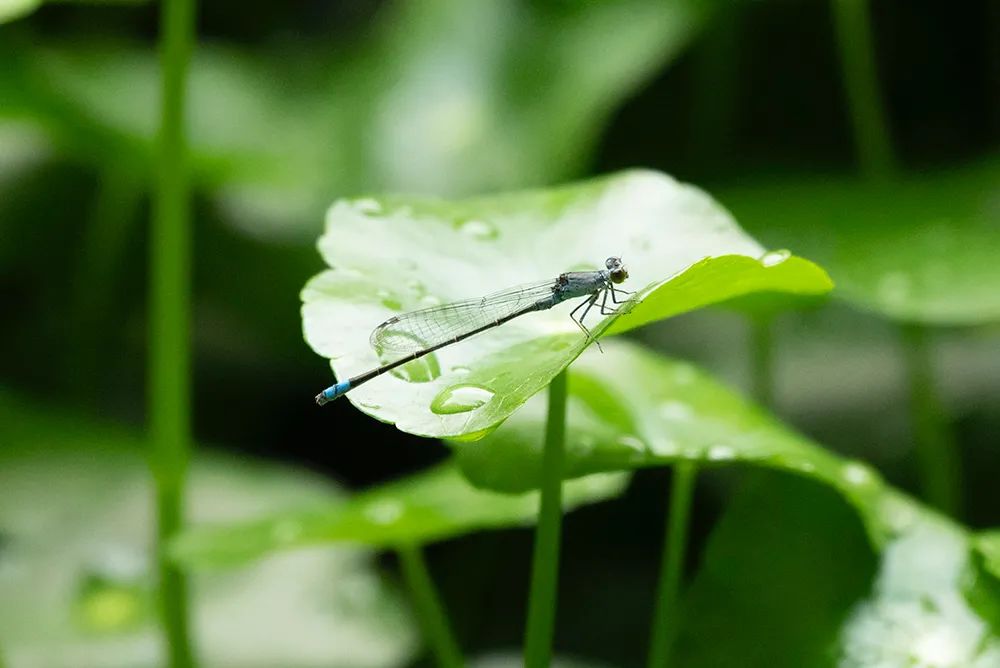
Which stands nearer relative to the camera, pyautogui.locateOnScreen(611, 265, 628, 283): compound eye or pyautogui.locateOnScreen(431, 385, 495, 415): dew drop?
pyautogui.locateOnScreen(431, 385, 495, 415): dew drop

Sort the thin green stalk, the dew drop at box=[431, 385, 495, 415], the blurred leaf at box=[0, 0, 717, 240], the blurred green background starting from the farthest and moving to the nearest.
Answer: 1. the blurred leaf at box=[0, 0, 717, 240]
2. the blurred green background
3. the thin green stalk
4. the dew drop at box=[431, 385, 495, 415]

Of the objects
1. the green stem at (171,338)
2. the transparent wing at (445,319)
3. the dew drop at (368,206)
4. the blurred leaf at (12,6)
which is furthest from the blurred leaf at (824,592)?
the blurred leaf at (12,6)

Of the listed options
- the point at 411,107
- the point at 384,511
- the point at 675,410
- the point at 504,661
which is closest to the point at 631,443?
the point at 675,410

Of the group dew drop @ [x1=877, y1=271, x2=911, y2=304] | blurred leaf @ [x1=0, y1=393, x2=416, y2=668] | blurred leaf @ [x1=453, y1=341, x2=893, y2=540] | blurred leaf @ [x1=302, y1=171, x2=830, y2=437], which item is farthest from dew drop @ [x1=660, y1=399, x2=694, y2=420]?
blurred leaf @ [x1=0, y1=393, x2=416, y2=668]

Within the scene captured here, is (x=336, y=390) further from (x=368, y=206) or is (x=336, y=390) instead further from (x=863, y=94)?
(x=863, y=94)

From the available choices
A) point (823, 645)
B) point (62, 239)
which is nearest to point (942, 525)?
point (823, 645)

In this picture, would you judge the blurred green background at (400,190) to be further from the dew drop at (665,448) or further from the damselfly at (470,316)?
the dew drop at (665,448)

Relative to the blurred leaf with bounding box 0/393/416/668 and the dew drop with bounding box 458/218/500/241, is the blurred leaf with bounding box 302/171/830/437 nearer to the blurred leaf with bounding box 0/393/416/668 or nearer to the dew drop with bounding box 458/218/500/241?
the dew drop with bounding box 458/218/500/241
